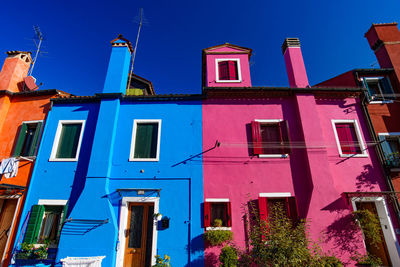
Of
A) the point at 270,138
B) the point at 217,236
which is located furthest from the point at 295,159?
the point at 217,236

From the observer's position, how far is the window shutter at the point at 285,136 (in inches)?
364

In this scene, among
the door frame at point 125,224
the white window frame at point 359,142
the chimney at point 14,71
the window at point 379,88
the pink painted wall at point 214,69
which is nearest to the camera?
the door frame at point 125,224

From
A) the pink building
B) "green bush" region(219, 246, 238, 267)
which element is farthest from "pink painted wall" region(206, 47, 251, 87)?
"green bush" region(219, 246, 238, 267)

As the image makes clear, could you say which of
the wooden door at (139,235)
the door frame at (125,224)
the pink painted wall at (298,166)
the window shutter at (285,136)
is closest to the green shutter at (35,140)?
the door frame at (125,224)

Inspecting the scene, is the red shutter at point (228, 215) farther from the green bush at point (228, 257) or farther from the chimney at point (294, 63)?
the chimney at point (294, 63)

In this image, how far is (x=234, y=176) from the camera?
29.1ft

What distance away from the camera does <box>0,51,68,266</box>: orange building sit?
8820 millimetres

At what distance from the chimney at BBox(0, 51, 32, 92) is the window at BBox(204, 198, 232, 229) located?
1217cm

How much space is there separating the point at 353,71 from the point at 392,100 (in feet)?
7.51

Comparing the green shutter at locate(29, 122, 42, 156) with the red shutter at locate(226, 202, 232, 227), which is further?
the green shutter at locate(29, 122, 42, 156)

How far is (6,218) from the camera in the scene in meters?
8.97

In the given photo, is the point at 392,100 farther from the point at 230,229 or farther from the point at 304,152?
the point at 230,229

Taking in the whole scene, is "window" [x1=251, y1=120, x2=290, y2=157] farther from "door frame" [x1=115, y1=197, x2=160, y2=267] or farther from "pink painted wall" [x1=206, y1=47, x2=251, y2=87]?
"door frame" [x1=115, y1=197, x2=160, y2=267]

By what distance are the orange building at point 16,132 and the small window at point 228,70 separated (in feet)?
28.8
